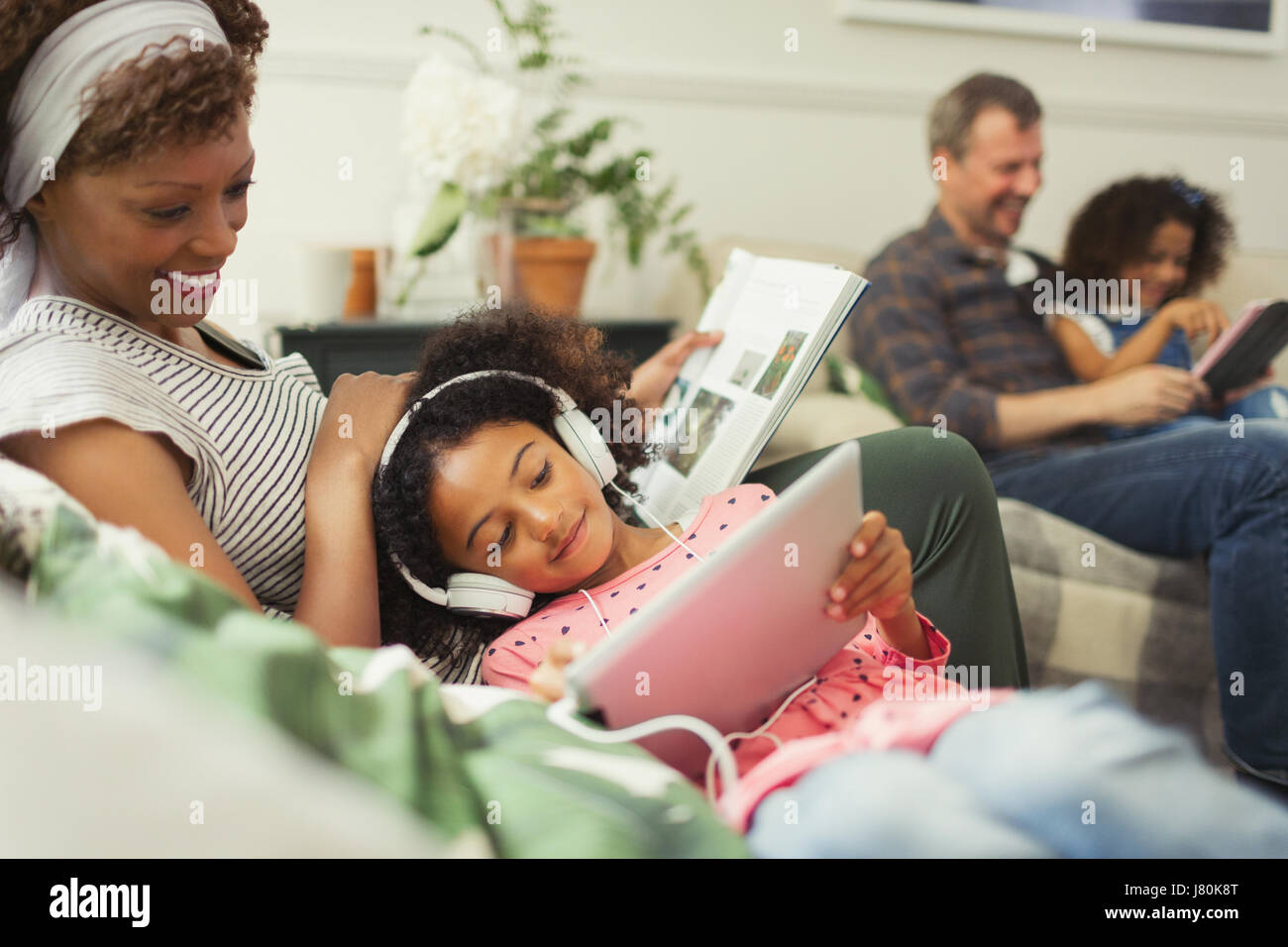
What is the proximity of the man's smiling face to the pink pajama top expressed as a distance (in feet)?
3.78

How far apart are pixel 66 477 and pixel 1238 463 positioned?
1.47m

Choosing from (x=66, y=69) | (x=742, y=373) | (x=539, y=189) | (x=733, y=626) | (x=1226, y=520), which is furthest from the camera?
(x=539, y=189)

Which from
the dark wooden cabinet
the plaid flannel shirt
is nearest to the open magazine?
the dark wooden cabinet

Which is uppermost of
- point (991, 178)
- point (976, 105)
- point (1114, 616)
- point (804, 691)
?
point (976, 105)

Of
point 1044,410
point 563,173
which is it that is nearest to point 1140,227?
point 1044,410

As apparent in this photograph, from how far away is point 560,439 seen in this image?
977 mm

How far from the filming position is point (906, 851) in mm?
435

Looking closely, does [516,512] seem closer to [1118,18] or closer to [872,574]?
[872,574]

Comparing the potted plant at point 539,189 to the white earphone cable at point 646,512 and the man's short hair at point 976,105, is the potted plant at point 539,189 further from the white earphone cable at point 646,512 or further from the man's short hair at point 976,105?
the white earphone cable at point 646,512

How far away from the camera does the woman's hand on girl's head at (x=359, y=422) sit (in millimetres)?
877

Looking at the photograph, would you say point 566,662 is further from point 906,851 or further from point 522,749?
point 906,851

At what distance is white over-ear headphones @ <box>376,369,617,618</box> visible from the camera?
0.88 meters

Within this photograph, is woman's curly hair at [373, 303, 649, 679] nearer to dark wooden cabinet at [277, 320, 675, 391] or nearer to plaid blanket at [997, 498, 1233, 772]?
dark wooden cabinet at [277, 320, 675, 391]

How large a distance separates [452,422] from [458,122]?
3.36ft
